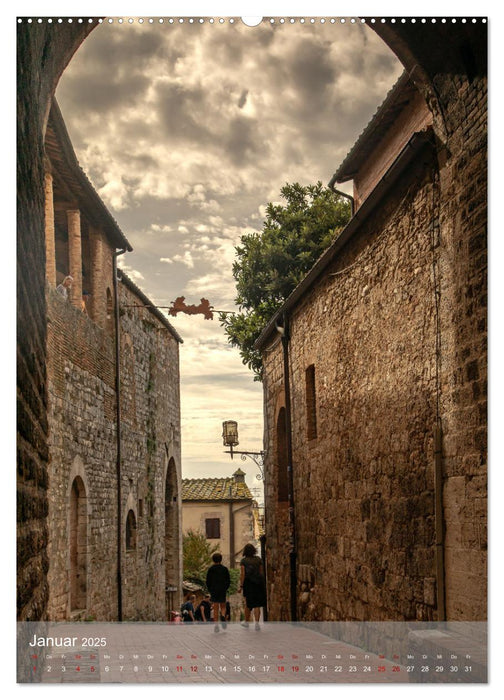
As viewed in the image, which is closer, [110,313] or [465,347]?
[465,347]

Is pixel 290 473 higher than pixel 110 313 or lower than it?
lower

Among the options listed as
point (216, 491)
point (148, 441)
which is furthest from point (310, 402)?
point (216, 491)

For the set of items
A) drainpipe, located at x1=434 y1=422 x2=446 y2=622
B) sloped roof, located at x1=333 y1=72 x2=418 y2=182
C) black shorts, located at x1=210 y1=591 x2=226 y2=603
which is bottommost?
black shorts, located at x1=210 y1=591 x2=226 y2=603

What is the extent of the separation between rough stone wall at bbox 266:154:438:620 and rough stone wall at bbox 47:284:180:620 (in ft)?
8.87

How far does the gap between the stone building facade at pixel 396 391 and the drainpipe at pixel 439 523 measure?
0.01m

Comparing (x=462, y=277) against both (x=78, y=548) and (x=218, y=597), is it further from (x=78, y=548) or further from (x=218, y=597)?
(x=78, y=548)

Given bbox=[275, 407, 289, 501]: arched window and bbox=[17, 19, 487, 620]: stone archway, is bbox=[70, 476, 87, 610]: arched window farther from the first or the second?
bbox=[17, 19, 487, 620]: stone archway

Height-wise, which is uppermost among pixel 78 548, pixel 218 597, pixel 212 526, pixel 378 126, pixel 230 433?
pixel 378 126

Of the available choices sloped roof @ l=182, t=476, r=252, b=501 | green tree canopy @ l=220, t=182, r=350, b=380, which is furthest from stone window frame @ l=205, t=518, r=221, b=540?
green tree canopy @ l=220, t=182, r=350, b=380

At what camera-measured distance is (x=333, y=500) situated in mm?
8797

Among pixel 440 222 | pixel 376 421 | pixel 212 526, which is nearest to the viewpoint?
pixel 440 222

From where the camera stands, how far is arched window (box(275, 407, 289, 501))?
484 inches

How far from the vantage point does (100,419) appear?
41.6 feet

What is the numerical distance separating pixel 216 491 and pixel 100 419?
11.2 meters
